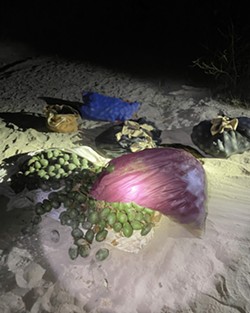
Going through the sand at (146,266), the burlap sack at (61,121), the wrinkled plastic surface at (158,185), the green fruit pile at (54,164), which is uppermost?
the wrinkled plastic surface at (158,185)

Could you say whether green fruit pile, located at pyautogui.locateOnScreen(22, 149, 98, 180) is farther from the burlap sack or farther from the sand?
the burlap sack

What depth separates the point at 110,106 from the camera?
4.38 metres

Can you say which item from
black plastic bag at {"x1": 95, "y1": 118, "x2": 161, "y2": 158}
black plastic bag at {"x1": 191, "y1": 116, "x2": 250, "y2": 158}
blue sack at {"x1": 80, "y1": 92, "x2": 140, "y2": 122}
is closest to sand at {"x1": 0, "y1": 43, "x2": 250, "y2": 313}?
black plastic bag at {"x1": 191, "y1": 116, "x2": 250, "y2": 158}

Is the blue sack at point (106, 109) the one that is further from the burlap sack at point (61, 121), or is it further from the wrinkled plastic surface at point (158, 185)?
the wrinkled plastic surface at point (158, 185)

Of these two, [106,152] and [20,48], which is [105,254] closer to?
[106,152]

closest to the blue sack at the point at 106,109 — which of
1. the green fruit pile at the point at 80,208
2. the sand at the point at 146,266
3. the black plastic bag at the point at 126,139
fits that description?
the black plastic bag at the point at 126,139

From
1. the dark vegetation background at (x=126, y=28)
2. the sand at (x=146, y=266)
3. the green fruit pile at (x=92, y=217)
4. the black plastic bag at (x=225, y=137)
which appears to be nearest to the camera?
the sand at (x=146, y=266)

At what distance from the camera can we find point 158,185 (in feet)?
8.70

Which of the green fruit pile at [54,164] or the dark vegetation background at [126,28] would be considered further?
the dark vegetation background at [126,28]

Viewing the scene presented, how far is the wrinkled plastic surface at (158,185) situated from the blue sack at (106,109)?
1555 millimetres

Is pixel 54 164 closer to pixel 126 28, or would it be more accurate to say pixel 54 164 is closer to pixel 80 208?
pixel 80 208

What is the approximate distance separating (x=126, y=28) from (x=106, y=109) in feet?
12.0

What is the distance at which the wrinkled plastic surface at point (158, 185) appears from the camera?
2.58 meters

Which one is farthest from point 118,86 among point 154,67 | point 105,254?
point 105,254
